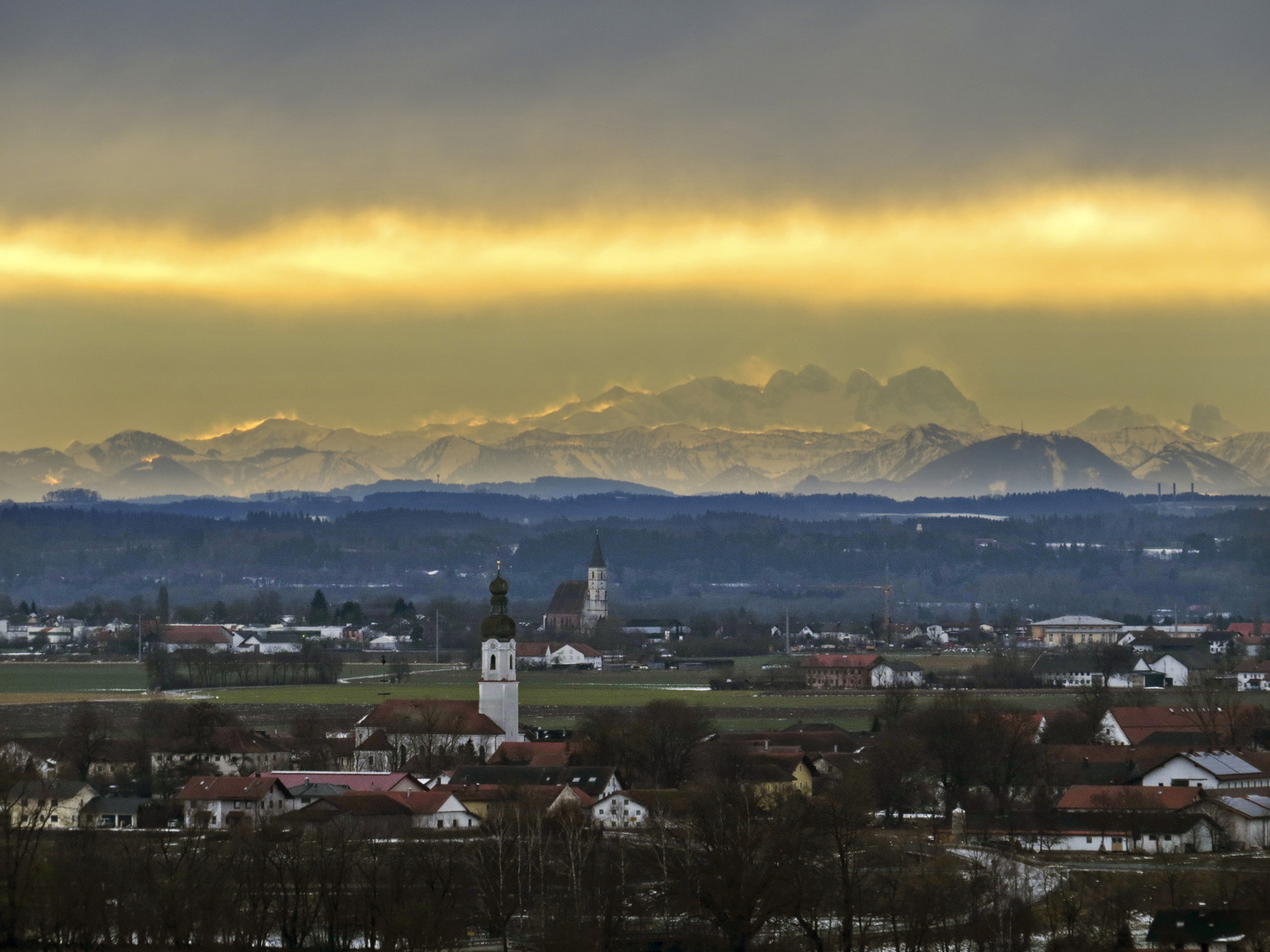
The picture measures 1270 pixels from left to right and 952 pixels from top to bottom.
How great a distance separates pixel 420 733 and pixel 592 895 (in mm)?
29849

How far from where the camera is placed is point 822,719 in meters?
87.6

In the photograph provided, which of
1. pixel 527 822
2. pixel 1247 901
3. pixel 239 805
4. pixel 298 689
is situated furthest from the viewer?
pixel 298 689

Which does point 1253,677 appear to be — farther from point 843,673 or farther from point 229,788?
point 229,788

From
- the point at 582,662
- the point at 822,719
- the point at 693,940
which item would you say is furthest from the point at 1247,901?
the point at 582,662

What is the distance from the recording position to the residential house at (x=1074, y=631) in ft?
503

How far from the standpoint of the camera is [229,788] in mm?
59281

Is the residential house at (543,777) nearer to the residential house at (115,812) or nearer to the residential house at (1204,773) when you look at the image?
the residential house at (115,812)

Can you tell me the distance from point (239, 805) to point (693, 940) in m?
21.9

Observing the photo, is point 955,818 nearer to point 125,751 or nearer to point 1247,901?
point 1247,901

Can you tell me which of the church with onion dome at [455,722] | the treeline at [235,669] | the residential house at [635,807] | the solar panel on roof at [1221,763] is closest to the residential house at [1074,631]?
the treeline at [235,669]

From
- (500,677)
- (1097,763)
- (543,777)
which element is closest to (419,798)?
(543,777)

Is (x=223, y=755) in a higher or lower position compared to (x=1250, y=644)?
lower

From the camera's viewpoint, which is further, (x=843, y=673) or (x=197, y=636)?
(x=197, y=636)

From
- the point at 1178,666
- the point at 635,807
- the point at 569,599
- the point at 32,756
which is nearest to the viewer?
the point at 635,807
